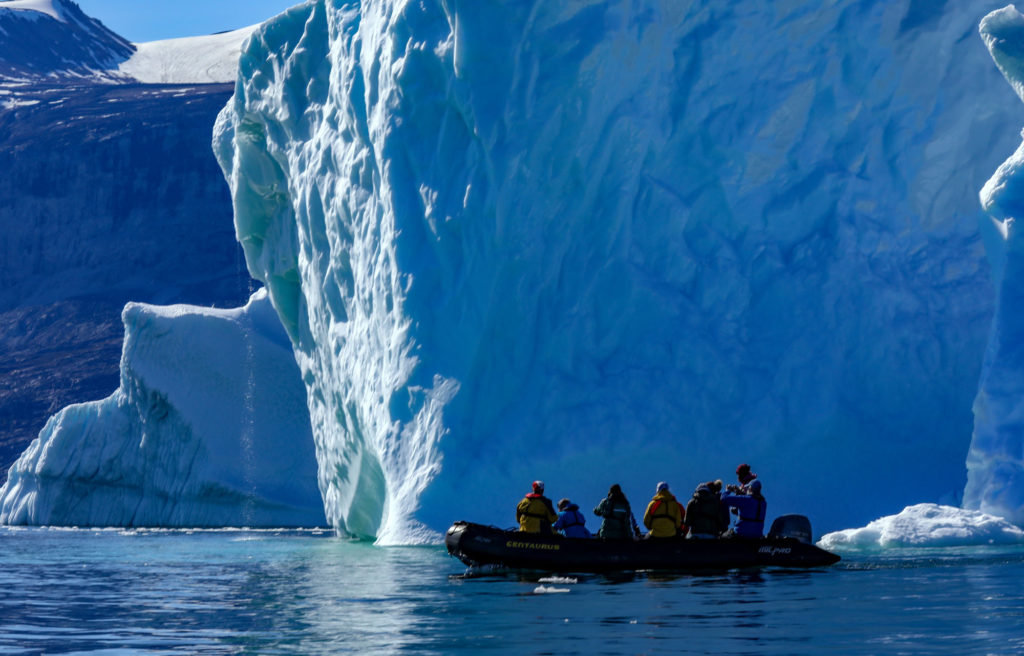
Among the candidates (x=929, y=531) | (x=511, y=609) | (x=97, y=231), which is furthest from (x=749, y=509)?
(x=97, y=231)

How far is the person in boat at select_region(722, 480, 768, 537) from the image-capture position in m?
14.9

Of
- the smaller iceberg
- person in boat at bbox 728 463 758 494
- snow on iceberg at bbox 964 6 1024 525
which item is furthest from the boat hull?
snow on iceberg at bbox 964 6 1024 525

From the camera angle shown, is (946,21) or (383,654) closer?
(383,654)

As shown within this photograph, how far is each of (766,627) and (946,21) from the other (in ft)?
45.6

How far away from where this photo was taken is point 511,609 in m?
11.3

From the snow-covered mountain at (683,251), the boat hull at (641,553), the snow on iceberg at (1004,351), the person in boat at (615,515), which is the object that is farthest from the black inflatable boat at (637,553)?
the snow-covered mountain at (683,251)

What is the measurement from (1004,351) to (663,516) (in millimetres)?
5833

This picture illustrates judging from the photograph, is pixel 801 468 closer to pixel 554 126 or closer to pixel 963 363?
pixel 963 363

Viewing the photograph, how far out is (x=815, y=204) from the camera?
2038cm

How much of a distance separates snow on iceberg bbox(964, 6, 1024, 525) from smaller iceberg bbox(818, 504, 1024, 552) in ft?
1.90

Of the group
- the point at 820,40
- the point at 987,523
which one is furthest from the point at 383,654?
the point at 820,40

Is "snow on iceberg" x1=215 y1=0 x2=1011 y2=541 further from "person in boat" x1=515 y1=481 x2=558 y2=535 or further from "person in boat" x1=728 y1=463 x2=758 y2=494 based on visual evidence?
"person in boat" x1=515 y1=481 x2=558 y2=535

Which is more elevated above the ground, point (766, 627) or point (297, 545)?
point (297, 545)

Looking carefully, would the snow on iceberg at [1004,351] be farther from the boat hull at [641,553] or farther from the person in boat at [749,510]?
the person in boat at [749,510]
